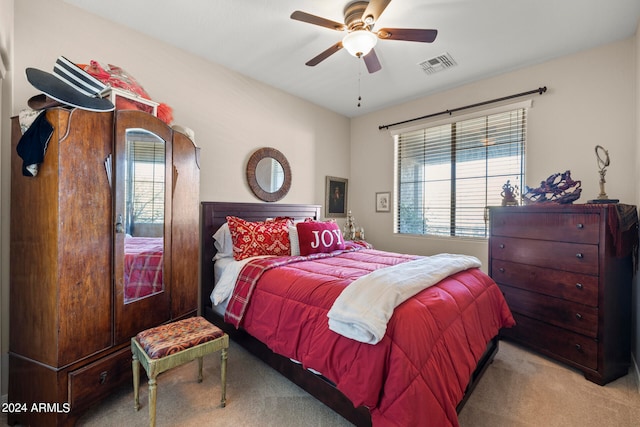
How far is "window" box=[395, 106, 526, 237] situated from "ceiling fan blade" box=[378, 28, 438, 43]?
5.78 ft

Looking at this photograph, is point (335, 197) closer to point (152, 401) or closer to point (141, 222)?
point (141, 222)

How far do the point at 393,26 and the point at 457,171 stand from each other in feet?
6.39

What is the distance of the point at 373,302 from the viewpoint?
4.50ft

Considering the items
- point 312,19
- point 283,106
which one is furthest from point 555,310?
point 283,106

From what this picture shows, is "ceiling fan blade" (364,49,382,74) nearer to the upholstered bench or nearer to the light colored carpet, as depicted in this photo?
the upholstered bench

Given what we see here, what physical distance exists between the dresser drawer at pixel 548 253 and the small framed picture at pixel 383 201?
1.61m

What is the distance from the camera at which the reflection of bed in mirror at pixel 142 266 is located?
176cm

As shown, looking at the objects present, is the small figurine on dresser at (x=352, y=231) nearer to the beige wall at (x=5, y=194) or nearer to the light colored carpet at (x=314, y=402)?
the light colored carpet at (x=314, y=402)

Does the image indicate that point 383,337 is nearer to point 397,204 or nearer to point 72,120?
point 72,120

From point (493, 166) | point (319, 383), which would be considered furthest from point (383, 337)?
point (493, 166)

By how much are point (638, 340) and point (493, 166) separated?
1919 millimetres

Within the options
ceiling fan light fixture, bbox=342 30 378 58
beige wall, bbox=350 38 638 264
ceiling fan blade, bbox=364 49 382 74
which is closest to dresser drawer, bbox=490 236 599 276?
beige wall, bbox=350 38 638 264

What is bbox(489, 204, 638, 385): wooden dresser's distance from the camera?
1989 mm

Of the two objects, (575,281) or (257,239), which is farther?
(257,239)
